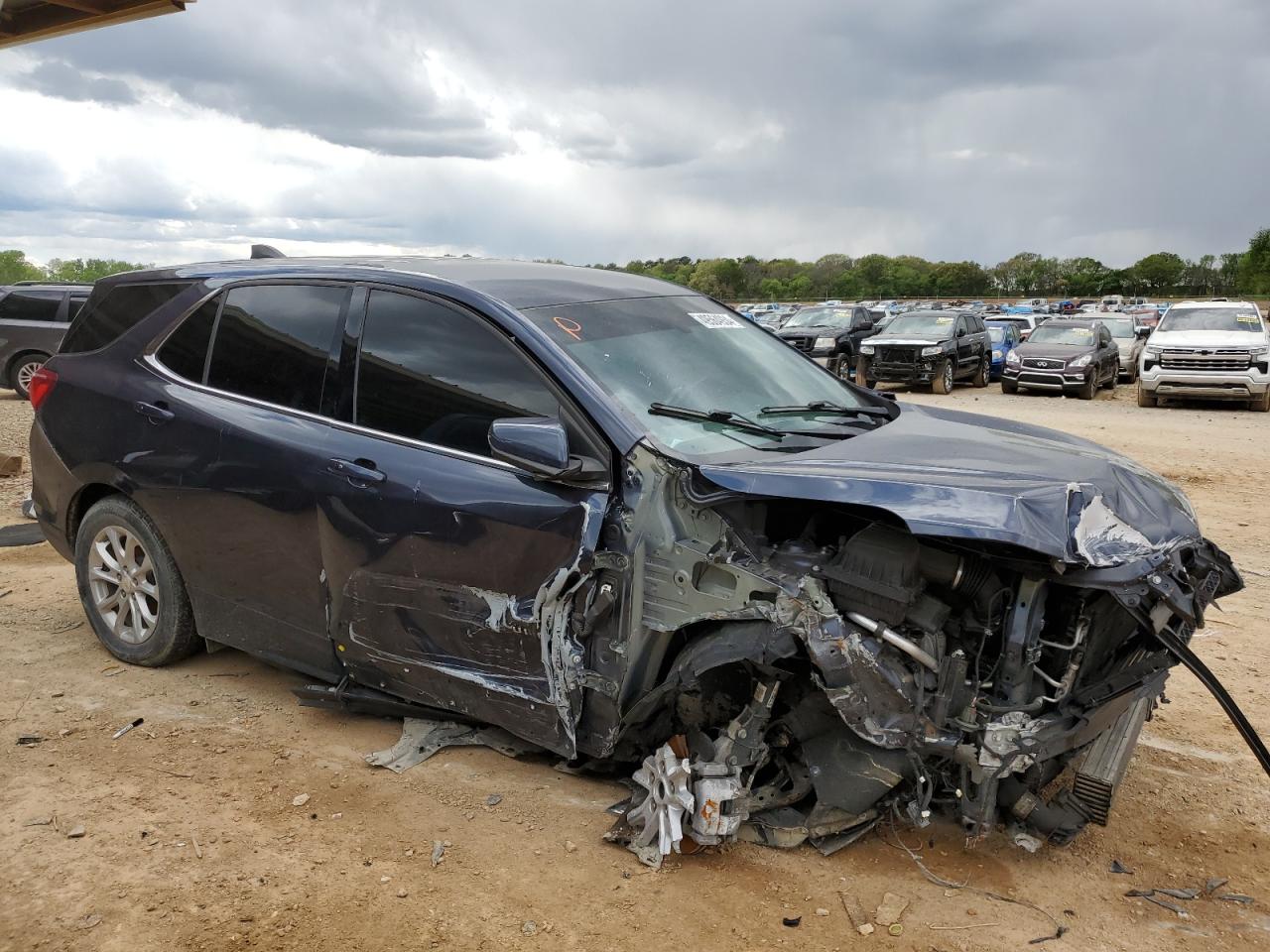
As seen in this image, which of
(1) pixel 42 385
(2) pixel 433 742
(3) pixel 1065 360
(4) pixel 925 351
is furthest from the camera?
(4) pixel 925 351

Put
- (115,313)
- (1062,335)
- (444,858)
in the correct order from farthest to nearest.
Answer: (1062,335)
(115,313)
(444,858)

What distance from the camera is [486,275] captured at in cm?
397

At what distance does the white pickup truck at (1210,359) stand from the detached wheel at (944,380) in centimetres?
375

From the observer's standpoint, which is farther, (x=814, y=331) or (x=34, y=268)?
(x=34, y=268)

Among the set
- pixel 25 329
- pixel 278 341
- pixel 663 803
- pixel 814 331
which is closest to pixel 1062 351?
pixel 814 331

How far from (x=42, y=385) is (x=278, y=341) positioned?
5.47 feet

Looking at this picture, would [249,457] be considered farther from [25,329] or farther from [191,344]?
[25,329]

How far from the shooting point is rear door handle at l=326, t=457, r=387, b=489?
3.61 metres

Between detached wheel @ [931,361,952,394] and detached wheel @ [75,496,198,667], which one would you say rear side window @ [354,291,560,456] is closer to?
detached wheel @ [75,496,198,667]

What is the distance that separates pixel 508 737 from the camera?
3.93 meters

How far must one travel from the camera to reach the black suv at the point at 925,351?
20875mm

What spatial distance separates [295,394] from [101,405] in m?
1.27

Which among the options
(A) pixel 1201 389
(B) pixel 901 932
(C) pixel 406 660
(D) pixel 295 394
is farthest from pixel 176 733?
(A) pixel 1201 389

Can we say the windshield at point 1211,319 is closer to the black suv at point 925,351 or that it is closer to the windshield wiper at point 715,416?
the black suv at point 925,351
